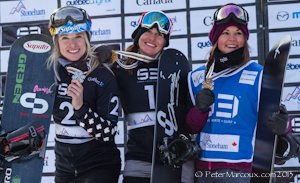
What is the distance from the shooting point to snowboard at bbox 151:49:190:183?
7.45 ft

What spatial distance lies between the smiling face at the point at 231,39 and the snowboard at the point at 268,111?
0.27 m

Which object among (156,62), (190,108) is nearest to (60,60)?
(156,62)

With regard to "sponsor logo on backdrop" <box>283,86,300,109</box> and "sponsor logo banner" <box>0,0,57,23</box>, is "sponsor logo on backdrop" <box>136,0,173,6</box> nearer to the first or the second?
"sponsor logo banner" <box>0,0,57,23</box>

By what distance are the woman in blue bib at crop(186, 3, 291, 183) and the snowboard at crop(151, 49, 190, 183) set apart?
0.14 m

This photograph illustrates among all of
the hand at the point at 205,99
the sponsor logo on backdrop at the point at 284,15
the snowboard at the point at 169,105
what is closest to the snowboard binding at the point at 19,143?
the snowboard at the point at 169,105

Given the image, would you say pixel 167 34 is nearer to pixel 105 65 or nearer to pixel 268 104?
pixel 105 65

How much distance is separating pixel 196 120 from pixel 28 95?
1561 mm

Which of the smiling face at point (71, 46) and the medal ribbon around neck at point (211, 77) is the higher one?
the smiling face at point (71, 46)

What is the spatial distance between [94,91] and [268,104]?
126 centimetres

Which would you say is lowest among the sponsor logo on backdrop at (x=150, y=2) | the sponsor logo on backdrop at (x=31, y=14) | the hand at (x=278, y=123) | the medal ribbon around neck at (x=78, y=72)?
the hand at (x=278, y=123)

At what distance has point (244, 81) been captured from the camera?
7.17 feet

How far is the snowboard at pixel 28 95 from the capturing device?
2.68 meters

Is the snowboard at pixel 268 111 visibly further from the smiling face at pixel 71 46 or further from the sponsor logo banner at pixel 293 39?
the sponsor logo banner at pixel 293 39

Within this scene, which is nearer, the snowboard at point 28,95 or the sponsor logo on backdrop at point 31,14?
the snowboard at point 28,95
